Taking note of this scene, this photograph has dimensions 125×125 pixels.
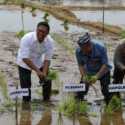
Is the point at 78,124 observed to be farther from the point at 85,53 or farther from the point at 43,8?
the point at 43,8

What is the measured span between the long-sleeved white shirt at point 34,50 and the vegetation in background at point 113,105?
129cm

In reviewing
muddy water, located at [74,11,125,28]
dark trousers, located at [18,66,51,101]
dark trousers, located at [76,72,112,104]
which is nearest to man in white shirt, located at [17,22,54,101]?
dark trousers, located at [18,66,51,101]

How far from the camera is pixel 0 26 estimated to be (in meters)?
21.4

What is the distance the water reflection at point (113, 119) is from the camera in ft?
25.8

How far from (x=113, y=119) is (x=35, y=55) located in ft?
5.52

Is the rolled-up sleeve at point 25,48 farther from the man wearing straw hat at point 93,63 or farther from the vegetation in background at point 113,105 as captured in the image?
the vegetation in background at point 113,105

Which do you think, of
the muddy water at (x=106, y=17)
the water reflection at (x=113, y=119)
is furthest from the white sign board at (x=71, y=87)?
the muddy water at (x=106, y=17)

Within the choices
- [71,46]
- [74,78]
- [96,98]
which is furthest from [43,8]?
[96,98]

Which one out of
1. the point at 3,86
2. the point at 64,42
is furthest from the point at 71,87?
the point at 64,42

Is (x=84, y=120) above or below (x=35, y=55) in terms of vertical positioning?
below

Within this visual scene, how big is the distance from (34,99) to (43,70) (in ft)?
2.32

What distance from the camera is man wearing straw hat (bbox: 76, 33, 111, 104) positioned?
8.00m

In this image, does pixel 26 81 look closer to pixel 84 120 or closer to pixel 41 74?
pixel 41 74

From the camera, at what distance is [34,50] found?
28.2 ft
